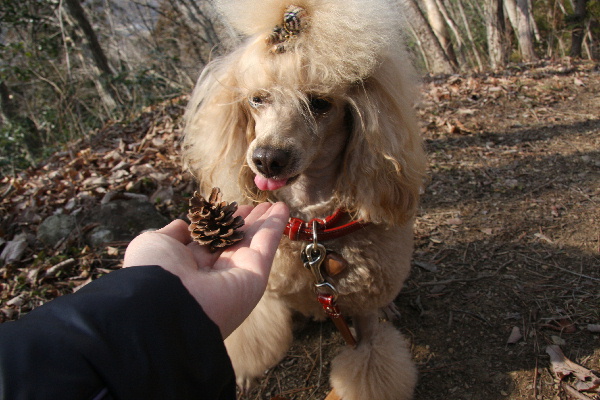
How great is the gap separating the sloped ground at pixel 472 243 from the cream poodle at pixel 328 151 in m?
0.26

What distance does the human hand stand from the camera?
983 millimetres

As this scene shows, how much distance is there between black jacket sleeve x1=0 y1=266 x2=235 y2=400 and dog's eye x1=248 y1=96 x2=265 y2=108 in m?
0.90

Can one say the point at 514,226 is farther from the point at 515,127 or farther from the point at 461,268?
the point at 515,127

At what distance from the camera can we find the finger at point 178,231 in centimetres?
127

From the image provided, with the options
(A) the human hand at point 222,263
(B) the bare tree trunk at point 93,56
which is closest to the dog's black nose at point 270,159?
(A) the human hand at point 222,263

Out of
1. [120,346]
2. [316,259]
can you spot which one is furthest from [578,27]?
[120,346]

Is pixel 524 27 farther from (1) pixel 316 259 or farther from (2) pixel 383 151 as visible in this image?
(1) pixel 316 259

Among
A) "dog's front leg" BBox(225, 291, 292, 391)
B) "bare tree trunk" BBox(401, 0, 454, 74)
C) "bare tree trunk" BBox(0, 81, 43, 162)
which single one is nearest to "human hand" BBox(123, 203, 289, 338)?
"dog's front leg" BBox(225, 291, 292, 391)

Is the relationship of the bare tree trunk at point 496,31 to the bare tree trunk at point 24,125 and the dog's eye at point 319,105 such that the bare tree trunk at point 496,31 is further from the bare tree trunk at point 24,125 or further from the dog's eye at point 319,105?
the bare tree trunk at point 24,125

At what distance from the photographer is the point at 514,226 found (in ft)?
8.52

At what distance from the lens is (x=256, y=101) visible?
1.60 metres

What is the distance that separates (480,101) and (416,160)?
328 centimetres

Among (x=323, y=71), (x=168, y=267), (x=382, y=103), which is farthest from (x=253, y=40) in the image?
(x=168, y=267)

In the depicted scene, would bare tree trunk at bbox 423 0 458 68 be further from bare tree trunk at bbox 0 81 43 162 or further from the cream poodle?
bare tree trunk at bbox 0 81 43 162
